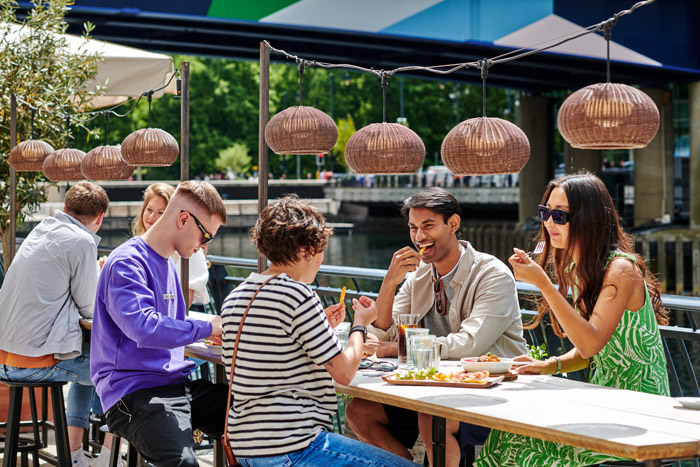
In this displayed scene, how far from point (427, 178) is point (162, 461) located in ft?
150

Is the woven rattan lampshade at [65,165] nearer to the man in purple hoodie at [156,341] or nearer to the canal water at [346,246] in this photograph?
the man in purple hoodie at [156,341]

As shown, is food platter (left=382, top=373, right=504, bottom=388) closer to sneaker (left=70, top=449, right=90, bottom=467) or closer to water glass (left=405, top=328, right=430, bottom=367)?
water glass (left=405, top=328, right=430, bottom=367)

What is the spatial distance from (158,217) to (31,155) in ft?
5.26

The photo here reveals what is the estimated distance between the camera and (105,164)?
6043 mm

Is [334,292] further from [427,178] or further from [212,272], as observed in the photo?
[427,178]

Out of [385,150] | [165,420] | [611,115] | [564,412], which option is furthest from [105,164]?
[564,412]

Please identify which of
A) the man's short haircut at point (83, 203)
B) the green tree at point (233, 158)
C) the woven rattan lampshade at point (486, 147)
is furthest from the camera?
the green tree at point (233, 158)

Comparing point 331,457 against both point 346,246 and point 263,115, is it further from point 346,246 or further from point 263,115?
point 346,246

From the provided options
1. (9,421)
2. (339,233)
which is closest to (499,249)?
(339,233)

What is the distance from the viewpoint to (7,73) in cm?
774

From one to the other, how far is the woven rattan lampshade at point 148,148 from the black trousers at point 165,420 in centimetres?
214

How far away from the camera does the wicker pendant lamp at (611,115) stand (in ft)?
11.0

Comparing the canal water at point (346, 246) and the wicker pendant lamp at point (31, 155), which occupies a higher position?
the wicker pendant lamp at point (31, 155)

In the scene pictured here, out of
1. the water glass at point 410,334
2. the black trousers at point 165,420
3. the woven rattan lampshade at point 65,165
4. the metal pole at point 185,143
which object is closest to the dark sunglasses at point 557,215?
the water glass at point 410,334
